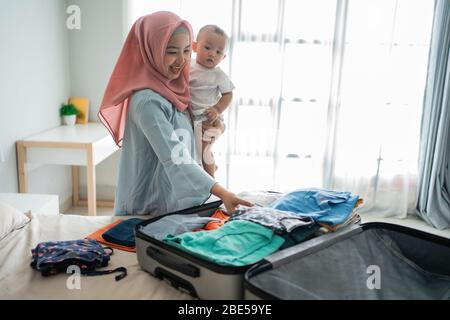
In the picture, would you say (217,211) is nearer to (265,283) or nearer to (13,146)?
(265,283)

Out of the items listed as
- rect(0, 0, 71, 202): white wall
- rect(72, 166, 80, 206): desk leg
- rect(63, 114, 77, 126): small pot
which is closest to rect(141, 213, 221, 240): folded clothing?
rect(0, 0, 71, 202): white wall

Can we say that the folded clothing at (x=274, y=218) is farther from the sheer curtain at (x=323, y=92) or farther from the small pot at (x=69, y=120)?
the small pot at (x=69, y=120)

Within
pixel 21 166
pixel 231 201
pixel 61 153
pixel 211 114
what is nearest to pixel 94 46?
pixel 61 153

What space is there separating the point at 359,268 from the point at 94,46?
3059mm

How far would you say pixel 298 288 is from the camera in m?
0.78

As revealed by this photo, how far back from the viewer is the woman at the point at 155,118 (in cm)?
124

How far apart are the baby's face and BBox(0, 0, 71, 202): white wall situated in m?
1.48

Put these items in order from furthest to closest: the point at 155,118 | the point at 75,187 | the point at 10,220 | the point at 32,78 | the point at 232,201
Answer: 1. the point at 75,187
2. the point at 32,78
3. the point at 10,220
4. the point at 155,118
5. the point at 232,201

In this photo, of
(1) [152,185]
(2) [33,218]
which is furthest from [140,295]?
(2) [33,218]

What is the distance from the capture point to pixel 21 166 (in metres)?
2.74

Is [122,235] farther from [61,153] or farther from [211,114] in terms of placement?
[61,153]

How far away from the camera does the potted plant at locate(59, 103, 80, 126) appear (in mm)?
3330

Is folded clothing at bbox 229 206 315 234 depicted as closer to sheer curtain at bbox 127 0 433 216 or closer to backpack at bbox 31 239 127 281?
backpack at bbox 31 239 127 281
